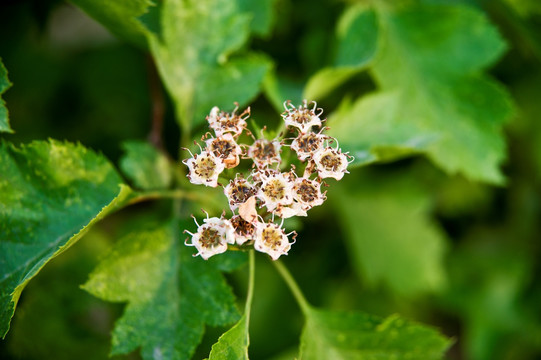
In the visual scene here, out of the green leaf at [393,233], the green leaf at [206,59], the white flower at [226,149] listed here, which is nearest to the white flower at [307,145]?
the white flower at [226,149]

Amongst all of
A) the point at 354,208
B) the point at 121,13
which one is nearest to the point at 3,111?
the point at 121,13

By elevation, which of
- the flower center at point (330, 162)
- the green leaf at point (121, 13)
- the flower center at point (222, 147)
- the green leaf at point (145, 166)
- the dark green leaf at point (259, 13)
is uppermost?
the dark green leaf at point (259, 13)

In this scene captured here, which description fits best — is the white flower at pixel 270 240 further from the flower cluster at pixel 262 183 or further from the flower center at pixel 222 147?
the flower center at pixel 222 147

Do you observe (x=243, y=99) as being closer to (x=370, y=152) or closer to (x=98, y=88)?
(x=370, y=152)

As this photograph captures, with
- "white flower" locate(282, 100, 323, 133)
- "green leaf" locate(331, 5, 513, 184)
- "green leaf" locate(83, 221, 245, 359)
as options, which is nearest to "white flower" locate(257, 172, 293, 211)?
"white flower" locate(282, 100, 323, 133)

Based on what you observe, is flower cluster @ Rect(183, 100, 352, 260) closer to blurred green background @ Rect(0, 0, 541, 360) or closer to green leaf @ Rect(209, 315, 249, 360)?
green leaf @ Rect(209, 315, 249, 360)

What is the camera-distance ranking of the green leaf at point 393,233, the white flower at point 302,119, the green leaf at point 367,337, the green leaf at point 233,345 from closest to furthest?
the green leaf at point 233,345 < the white flower at point 302,119 < the green leaf at point 367,337 < the green leaf at point 393,233
